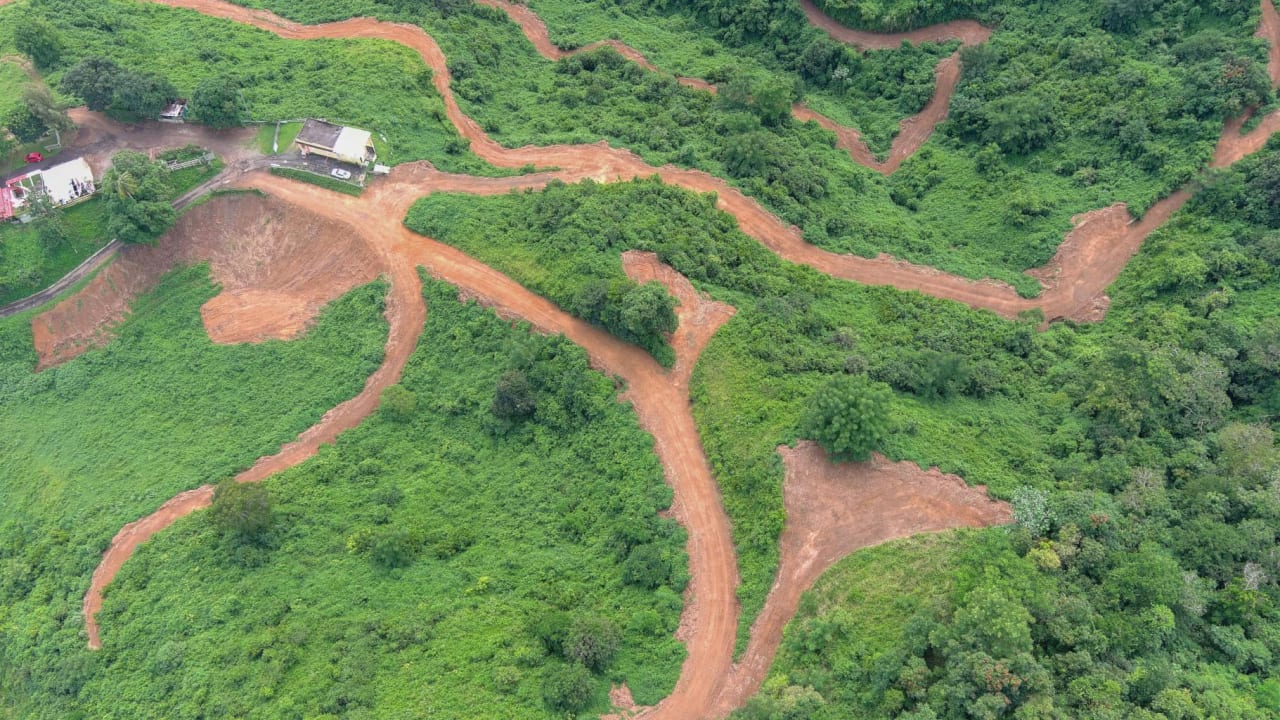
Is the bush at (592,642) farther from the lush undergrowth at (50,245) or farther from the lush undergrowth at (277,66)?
the lush undergrowth at (50,245)

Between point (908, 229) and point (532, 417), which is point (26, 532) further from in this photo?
point (908, 229)

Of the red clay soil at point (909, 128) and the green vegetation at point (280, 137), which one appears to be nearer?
the green vegetation at point (280, 137)

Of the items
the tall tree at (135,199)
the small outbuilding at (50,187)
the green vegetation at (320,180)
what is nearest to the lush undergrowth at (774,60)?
the green vegetation at (320,180)

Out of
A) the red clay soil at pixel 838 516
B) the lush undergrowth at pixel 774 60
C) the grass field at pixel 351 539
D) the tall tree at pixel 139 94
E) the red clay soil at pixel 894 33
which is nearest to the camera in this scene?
the red clay soil at pixel 838 516

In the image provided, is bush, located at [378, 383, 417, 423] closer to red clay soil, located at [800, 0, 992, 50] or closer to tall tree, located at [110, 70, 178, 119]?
tall tree, located at [110, 70, 178, 119]

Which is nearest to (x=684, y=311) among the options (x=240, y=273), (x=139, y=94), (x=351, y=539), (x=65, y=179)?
(x=351, y=539)

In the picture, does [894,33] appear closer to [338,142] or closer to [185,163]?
[338,142]

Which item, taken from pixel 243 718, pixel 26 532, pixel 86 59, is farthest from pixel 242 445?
pixel 86 59
